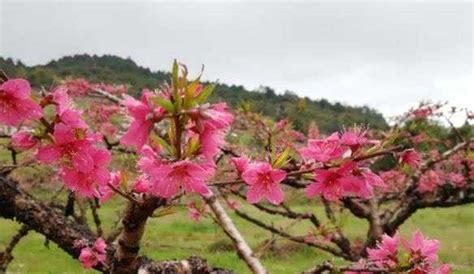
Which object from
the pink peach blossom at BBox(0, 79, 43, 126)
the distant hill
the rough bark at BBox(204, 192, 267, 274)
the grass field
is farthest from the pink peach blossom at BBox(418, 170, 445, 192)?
the distant hill

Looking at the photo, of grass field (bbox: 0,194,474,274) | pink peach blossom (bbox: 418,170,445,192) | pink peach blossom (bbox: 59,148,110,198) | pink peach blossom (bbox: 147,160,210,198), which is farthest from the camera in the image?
grass field (bbox: 0,194,474,274)

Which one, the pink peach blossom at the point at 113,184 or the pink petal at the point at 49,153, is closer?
the pink petal at the point at 49,153

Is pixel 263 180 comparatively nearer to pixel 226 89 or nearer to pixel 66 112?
pixel 66 112

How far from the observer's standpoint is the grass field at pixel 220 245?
11086mm

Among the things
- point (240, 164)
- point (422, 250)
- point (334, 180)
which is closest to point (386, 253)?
point (422, 250)

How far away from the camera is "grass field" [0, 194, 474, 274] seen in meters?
11.1

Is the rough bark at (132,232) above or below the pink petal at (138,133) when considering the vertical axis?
below

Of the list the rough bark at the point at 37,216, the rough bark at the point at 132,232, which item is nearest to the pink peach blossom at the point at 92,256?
the rough bark at the point at 37,216

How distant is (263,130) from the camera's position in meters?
6.91

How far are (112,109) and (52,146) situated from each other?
27.4 ft

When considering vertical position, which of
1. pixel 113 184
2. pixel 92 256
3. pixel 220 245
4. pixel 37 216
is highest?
pixel 113 184

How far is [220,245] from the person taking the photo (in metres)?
13.5

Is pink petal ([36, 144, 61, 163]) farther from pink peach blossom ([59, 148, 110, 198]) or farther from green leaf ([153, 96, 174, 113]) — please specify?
green leaf ([153, 96, 174, 113])

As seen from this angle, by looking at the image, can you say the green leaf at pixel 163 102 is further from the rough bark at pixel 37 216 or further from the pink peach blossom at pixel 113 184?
the rough bark at pixel 37 216
